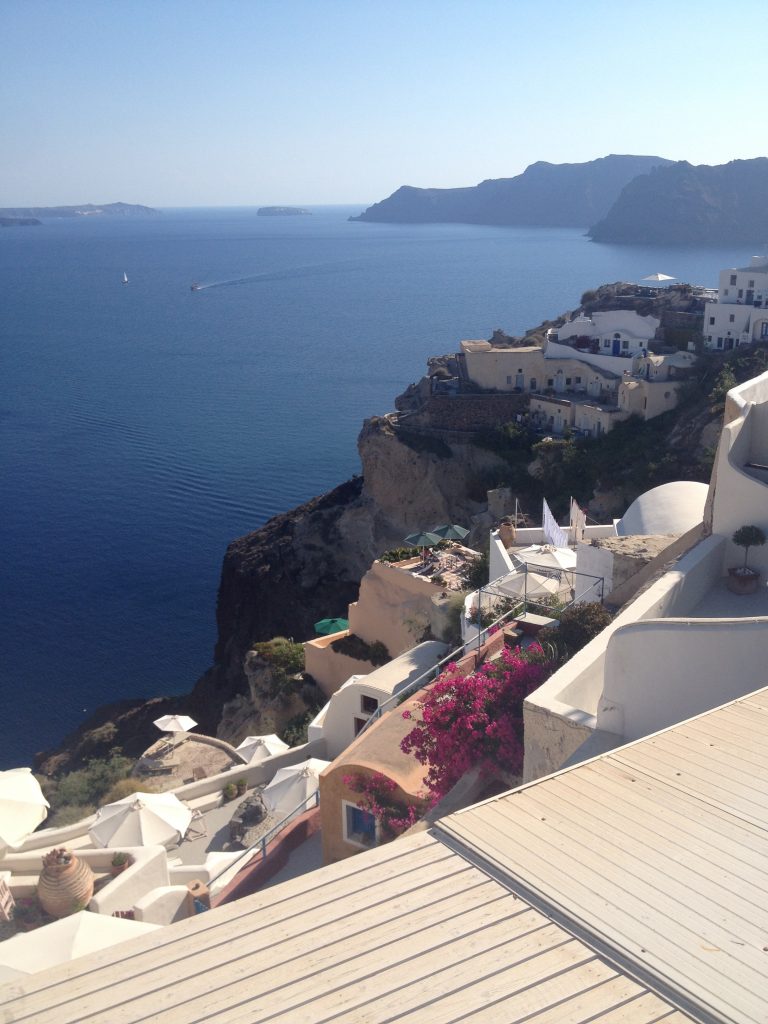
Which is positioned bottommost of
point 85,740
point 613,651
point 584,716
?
point 85,740

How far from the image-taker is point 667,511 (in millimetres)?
18469

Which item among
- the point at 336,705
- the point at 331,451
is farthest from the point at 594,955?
the point at 331,451

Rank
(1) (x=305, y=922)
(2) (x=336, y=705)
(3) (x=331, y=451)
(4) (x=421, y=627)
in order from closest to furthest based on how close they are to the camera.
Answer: (1) (x=305, y=922)
(2) (x=336, y=705)
(4) (x=421, y=627)
(3) (x=331, y=451)

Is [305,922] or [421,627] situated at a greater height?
[305,922]

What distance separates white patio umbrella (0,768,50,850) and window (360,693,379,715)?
6.32 metres

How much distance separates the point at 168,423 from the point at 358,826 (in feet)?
201

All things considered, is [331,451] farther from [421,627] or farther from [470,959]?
[470,959]

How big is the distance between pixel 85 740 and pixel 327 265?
460 ft

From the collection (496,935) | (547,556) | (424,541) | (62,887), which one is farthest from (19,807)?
Result: (496,935)

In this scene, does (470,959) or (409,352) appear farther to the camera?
(409,352)

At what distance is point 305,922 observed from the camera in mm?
4516

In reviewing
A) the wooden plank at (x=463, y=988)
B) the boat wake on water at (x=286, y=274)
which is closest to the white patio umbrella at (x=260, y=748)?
the wooden plank at (x=463, y=988)

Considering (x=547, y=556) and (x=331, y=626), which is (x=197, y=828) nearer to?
(x=547, y=556)

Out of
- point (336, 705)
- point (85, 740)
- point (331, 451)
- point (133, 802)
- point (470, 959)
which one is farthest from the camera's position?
point (331, 451)
